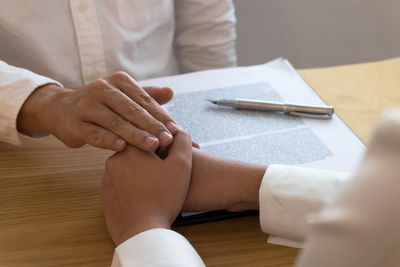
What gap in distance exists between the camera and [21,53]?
1157 mm

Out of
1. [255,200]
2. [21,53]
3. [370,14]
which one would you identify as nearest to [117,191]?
[255,200]

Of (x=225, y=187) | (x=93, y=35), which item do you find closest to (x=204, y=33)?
(x=93, y=35)

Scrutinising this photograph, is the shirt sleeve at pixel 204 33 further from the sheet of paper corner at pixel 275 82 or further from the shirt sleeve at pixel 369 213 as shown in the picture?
the shirt sleeve at pixel 369 213

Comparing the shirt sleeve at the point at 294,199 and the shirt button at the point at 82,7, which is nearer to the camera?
the shirt sleeve at the point at 294,199

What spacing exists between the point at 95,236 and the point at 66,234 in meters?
0.04

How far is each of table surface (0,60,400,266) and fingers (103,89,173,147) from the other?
97mm

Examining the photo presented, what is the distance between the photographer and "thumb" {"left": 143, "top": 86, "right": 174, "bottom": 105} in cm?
87

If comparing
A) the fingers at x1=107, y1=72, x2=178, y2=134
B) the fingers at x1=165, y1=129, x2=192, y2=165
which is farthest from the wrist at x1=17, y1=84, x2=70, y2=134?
the fingers at x1=165, y1=129, x2=192, y2=165

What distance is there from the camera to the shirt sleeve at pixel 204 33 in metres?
1.39

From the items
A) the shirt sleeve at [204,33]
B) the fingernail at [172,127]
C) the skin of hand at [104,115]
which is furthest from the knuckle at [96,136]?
the shirt sleeve at [204,33]

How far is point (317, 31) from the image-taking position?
2018 mm

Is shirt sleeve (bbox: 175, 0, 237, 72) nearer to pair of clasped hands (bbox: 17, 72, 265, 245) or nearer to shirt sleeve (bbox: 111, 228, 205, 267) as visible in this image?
pair of clasped hands (bbox: 17, 72, 265, 245)

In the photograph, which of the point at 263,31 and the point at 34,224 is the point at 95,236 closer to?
the point at 34,224

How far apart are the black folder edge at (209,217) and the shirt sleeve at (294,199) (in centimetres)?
4
